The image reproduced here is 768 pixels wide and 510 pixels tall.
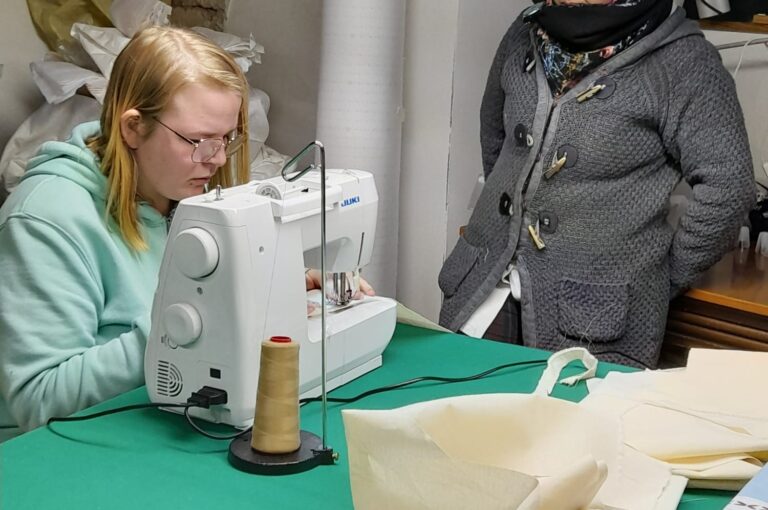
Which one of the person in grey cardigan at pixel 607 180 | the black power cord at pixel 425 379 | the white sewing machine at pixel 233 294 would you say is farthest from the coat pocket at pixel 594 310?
the white sewing machine at pixel 233 294

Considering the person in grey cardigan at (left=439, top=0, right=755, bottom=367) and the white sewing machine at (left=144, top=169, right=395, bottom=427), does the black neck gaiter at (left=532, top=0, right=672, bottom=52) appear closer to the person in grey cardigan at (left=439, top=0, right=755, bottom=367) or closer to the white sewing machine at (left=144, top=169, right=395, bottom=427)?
the person in grey cardigan at (left=439, top=0, right=755, bottom=367)

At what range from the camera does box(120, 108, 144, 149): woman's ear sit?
61.3 inches

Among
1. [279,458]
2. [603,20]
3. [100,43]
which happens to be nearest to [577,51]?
[603,20]

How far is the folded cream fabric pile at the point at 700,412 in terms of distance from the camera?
48.2 inches

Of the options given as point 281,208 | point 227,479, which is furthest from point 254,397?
point 281,208

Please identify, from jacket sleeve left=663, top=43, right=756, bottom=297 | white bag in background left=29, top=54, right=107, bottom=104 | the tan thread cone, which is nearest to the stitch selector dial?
the tan thread cone

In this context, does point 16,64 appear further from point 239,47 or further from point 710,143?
point 710,143

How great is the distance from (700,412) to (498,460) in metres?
0.36

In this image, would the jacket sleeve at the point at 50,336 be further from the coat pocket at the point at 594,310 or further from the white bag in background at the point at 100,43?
the white bag in background at the point at 100,43

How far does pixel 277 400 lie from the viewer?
4.03 ft

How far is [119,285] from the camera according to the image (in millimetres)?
1514

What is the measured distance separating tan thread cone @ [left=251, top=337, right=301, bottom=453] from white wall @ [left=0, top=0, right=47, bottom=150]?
5.93 feet

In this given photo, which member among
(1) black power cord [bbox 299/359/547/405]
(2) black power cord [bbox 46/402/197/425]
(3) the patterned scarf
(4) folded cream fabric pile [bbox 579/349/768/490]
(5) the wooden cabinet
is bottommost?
(5) the wooden cabinet

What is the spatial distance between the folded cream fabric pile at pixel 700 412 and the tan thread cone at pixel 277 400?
398 millimetres
